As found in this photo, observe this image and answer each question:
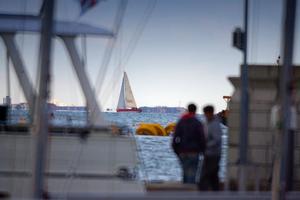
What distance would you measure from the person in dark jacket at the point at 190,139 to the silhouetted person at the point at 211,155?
0.20 meters

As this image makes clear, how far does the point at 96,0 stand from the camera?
1008cm

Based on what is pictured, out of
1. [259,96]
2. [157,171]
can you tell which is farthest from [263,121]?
[157,171]

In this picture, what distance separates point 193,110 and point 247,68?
1.78 metres

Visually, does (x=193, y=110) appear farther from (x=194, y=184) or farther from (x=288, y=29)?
(x=288, y=29)

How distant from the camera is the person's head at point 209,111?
11.4 metres

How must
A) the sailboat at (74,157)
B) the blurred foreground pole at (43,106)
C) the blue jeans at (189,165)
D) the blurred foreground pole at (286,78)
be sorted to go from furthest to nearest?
the sailboat at (74,157) → the blue jeans at (189,165) → the blurred foreground pole at (286,78) → the blurred foreground pole at (43,106)

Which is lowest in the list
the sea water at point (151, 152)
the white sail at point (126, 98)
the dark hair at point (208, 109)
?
the sea water at point (151, 152)

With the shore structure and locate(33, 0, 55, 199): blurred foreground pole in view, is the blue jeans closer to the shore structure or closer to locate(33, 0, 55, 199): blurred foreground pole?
the shore structure

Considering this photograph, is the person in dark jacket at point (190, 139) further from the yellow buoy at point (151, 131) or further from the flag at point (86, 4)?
the yellow buoy at point (151, 131)

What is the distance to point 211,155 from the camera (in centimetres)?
1189

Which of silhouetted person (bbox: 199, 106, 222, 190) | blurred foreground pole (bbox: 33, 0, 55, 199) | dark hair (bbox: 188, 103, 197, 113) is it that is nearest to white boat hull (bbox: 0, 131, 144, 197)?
silhouetted person (bbox: 199, 106, 222, 190)

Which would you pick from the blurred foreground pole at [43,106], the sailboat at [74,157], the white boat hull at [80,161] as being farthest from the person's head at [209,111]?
the blurred foreground pole at [43,106]

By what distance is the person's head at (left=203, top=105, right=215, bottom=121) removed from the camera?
11.4 m

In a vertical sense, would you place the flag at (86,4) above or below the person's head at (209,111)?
above
